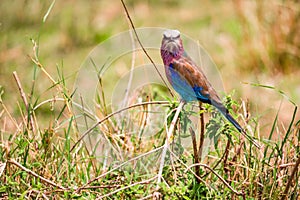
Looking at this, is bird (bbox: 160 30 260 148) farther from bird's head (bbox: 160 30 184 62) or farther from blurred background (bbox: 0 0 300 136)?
blurred background (bbox: 0 0 300 136)

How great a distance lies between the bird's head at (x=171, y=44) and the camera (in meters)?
1.76

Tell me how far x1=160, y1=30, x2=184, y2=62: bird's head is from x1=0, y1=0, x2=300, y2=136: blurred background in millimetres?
1820

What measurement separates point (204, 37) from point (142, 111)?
2.69 m

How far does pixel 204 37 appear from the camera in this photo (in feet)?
16.4

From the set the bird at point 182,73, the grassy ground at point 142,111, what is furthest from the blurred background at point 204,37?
the bird at point 182,73

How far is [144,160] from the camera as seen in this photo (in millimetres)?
2303

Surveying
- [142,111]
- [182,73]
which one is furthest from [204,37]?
[182,73]

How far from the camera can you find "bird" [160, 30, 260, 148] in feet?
5.81

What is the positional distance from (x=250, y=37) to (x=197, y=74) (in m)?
2.79

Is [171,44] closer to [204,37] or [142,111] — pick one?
[142,111]

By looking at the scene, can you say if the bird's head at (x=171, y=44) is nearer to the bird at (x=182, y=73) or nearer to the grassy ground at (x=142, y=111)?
the bird at (x=182, y=73)

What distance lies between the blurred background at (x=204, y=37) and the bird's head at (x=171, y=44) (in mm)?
1820

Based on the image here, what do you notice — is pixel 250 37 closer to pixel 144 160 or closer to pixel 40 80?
pixel 40 80

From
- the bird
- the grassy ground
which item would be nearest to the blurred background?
the grassy ground
